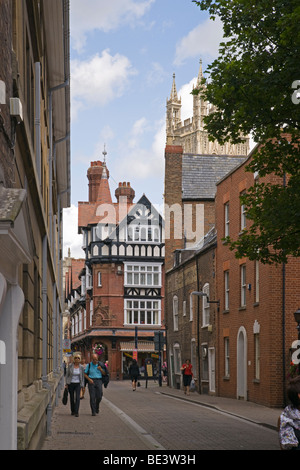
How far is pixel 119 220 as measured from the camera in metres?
75.6

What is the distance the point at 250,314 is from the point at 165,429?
1287 cm

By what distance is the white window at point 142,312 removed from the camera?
70.8 meters

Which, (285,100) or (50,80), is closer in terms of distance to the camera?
(285,100)

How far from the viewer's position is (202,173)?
5469cm

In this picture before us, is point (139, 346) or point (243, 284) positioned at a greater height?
point (243, 284)

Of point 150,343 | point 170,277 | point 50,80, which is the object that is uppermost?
point 50,80

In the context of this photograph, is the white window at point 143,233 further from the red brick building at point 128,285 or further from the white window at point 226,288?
the white window at point 226,288

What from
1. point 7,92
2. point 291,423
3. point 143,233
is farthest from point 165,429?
point 143,233

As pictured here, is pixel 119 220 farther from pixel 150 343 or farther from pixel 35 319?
pixel 35 319

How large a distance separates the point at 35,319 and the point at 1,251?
808cm

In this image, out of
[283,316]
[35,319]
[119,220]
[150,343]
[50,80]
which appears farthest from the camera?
[119,220]

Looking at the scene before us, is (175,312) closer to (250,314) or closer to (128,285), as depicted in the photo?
(250,314)

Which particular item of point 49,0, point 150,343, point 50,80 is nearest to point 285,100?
point 49,0

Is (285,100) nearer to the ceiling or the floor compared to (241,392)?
nearer to the ceiling
